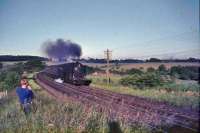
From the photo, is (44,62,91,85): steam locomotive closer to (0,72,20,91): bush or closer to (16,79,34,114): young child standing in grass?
(0,72,20,91): bush

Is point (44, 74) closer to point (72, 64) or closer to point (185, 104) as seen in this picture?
point (72, 64)

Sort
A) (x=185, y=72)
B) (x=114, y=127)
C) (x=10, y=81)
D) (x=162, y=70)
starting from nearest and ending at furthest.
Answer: (x=114, y=127) < (x=10, y=81) < (x=185, y=72) < (x=162, y=70)

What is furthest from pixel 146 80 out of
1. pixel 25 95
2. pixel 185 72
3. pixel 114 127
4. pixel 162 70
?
pixel 114 127

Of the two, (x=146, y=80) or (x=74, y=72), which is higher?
(x=74, y=72)

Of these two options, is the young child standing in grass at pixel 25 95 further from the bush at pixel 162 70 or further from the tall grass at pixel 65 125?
the bush at pixel 162 70

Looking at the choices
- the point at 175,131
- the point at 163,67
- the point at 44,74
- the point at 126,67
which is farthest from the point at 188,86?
the point at 44,74

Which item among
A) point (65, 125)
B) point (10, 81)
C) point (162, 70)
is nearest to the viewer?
point (65, 125)

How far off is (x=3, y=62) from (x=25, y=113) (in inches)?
289

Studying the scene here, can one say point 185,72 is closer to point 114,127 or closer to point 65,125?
point 114,127

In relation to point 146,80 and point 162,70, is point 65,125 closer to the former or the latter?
point 146,80

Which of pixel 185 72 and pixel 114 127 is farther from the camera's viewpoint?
pixel 185 72

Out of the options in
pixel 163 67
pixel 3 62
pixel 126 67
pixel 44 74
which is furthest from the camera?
pixel 44 74

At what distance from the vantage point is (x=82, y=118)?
25.3ft

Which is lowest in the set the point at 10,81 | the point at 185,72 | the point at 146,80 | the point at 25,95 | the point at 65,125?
the point at 146,80
